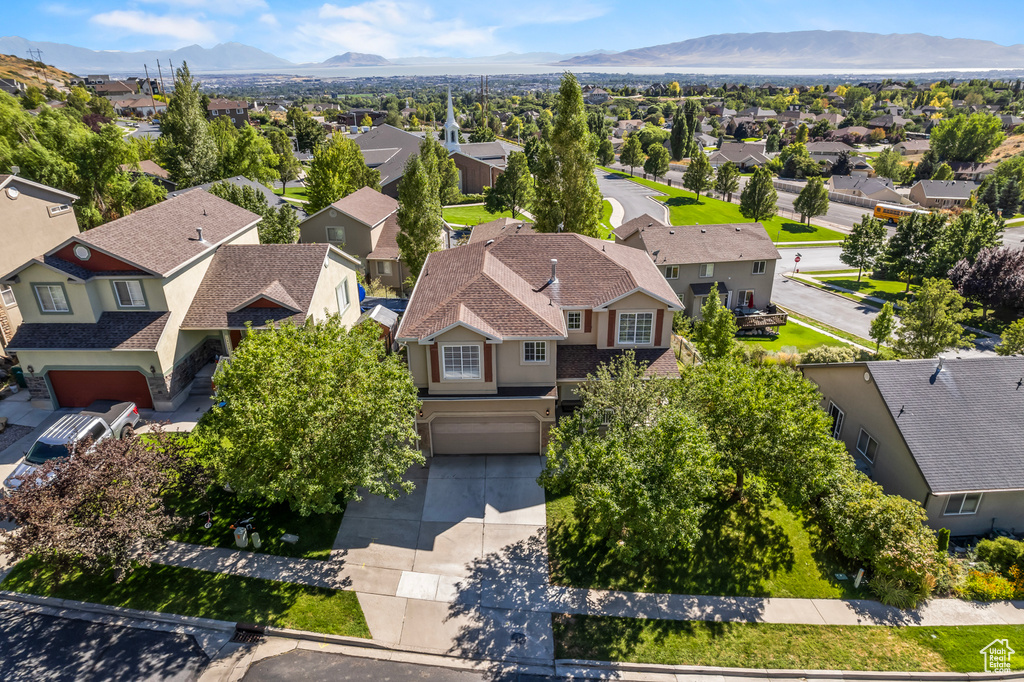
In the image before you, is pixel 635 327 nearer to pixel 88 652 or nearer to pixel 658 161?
pixel 88 652

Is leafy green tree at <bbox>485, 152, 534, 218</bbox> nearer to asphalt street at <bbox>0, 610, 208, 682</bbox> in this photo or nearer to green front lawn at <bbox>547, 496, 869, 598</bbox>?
green front lawn at <bbox>547, 496, 869, 598</bbox>

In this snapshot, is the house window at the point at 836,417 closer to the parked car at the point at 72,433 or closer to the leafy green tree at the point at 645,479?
the leafy green tree at the point at 645,479

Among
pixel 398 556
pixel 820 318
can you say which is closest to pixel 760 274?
pixel 820 318

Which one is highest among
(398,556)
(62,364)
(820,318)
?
(62,364)

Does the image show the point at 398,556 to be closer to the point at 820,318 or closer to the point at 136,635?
the point at 136,635

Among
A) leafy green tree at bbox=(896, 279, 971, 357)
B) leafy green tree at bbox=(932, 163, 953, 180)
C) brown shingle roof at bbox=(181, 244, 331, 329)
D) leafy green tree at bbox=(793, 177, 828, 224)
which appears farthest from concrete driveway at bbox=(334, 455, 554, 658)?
leafy green tree at bbox=(932, 163, 953, 180)

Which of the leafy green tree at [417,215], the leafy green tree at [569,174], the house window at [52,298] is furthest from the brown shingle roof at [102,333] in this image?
the leafy green tree at [569,174]

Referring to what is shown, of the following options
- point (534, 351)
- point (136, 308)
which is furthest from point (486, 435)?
point (136, 308)
